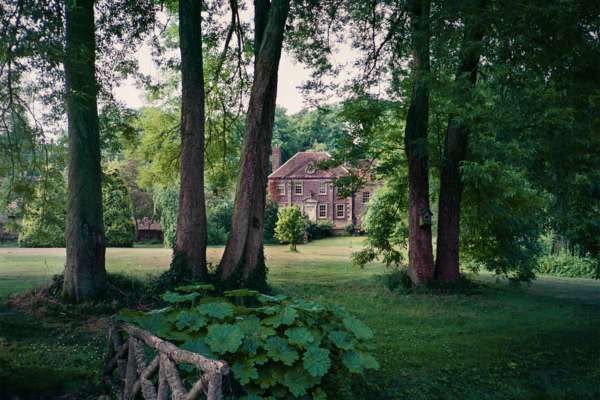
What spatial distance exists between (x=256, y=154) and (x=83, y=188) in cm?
355

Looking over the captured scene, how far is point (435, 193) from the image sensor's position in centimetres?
1301

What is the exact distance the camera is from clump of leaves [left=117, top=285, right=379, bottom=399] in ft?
9.34

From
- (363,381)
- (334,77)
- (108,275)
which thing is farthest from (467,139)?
(108,275)

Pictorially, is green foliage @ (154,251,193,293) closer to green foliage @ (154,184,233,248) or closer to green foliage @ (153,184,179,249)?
green foliage @ (153,184,179,249)

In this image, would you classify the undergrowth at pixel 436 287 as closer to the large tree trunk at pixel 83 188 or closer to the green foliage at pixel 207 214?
the large tree trunk at pixel 83 188

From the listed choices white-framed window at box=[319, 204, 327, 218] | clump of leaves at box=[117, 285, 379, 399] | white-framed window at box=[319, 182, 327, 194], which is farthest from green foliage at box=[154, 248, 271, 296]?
white-framed window at box=[319, 204, 327, 218]

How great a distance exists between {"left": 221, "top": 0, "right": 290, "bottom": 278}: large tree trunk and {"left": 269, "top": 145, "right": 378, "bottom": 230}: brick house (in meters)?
29.0

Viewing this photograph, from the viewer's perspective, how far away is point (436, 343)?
6.51m

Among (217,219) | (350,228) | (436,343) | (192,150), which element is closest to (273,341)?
(436,343)

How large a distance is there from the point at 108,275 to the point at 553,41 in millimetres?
8616

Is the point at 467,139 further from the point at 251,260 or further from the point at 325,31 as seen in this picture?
the point at 251,260

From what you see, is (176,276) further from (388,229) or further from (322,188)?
(322,188)

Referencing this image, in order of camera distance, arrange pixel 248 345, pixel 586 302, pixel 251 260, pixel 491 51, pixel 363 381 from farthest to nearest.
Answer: pixel 586 302 < pixel 251 260 < pixel 491 51 < pixel 363 381 < pixel 248 345

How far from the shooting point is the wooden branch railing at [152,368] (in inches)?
89.9
